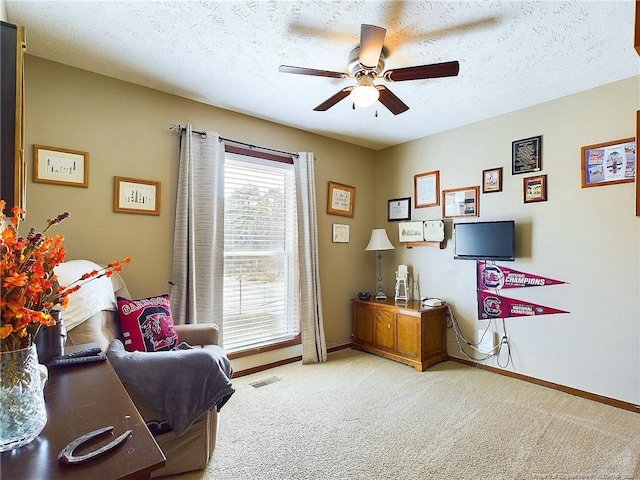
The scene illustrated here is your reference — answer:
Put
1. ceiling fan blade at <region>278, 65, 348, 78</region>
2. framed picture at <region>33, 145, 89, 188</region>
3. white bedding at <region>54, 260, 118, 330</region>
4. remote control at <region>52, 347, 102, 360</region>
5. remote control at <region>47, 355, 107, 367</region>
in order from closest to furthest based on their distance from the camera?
remote control at <region>47, 355, 107, 367</region>
remote control at <region>52, 347, 102, 360</region>
white bedding at <region>54, 260, 118, 330</region>
ceiling fan blade at <region>278, 65, 348, 78</region>
framed picture at <region>33, 145, 89, 188</region>

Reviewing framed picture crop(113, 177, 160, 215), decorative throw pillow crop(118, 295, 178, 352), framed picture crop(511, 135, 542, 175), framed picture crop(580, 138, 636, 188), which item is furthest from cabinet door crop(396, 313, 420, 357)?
framed picture crop(113, 177, 160, 215)

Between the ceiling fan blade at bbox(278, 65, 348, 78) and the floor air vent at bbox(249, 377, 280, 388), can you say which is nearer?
the ceiling fan blade at bbox(278, 65, 348, 78)

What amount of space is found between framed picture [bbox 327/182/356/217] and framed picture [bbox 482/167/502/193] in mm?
1496

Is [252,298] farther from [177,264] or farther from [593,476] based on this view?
[593,476]

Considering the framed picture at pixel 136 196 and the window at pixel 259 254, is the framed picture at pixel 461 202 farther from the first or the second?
the framed picture at pixel 136 196

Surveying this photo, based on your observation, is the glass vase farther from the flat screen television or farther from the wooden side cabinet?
the flat screen television

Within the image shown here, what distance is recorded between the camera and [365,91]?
2191 mm

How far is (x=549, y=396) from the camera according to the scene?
2.84m

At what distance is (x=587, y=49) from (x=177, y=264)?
3.36m

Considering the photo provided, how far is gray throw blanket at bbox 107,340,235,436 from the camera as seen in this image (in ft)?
5.40

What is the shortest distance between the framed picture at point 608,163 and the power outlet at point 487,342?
5.18 ft

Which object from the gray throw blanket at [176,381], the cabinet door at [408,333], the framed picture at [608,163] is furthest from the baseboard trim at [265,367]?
the framed picture at [608,163]

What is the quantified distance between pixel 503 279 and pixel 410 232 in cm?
115

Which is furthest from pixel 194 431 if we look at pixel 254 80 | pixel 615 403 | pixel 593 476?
pixel 615 403
